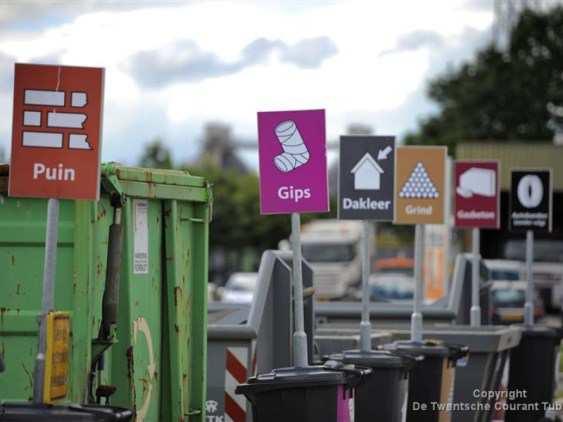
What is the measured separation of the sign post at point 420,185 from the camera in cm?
1243

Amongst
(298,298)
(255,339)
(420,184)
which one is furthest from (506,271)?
(298,298)

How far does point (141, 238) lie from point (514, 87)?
209ft

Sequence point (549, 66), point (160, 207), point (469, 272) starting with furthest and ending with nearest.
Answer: point (549, 66), point (469, 272), point (160, 207)

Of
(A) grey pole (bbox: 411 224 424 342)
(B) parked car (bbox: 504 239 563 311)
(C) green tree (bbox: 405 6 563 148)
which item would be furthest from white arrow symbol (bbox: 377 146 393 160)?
(C) green tree (bbox: 405 6 563 148)

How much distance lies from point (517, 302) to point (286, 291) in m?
23.0

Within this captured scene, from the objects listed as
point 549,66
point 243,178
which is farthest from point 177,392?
point 243,178

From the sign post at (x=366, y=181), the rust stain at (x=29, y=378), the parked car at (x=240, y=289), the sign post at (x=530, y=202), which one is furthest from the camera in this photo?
the parked car at (x=240, y=289)

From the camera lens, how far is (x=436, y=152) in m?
12.5

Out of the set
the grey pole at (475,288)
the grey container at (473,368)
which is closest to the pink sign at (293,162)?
the grey container at (473,368)

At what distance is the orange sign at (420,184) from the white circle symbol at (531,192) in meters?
2.14

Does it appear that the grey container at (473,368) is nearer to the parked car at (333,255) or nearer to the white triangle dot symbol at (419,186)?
the white triangle dot symbol at (419,186)

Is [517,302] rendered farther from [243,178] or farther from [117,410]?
[243,178]

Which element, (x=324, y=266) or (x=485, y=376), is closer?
(x=485, y=376)

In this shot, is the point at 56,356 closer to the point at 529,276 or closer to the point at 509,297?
Answer: the point at 529,276
